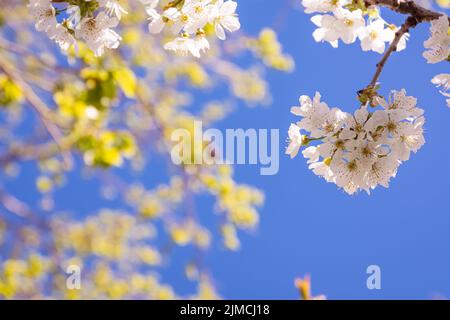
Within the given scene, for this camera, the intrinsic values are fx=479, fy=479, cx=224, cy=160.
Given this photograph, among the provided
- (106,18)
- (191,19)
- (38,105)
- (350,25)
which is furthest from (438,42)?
(38,105)

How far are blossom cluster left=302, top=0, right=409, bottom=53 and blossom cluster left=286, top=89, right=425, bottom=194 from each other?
0.21m

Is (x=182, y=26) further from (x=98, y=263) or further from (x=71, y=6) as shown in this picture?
(x=98, y=263)

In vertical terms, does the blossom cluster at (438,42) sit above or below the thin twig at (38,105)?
below

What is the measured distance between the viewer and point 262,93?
463cm

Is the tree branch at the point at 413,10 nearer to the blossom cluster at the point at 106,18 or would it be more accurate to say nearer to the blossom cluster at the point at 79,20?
the blossom cluster at the point at 106,18

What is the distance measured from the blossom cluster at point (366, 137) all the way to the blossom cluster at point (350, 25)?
213 mm

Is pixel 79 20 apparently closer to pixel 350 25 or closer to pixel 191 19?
pixel 191 19

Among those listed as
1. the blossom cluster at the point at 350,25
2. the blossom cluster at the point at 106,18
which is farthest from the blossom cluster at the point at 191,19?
the blossom cluster at the point at 350,25

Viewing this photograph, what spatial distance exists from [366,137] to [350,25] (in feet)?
1.20

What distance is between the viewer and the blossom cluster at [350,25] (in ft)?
4.64
